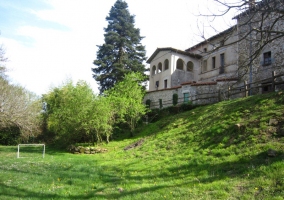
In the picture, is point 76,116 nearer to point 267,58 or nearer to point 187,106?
point 187,106

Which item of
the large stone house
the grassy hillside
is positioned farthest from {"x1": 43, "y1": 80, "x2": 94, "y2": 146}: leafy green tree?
the large stone house

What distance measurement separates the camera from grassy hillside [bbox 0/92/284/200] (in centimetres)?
556

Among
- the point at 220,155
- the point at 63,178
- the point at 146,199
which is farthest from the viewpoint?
the point at 220,155

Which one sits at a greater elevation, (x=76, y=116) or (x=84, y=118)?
(x=76, y=116)

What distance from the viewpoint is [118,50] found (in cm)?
3412

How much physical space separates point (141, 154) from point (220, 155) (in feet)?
15.5

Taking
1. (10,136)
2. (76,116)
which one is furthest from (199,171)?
(10,136)

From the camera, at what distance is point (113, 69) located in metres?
32.3

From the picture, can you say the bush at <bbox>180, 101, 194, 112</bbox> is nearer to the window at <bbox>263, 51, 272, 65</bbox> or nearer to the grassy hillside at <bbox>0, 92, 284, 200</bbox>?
the window at <bbox>263, 51, 272, 65</bbox>

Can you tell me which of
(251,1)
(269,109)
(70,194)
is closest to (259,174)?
(251,1)

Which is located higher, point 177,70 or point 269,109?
point 177,70

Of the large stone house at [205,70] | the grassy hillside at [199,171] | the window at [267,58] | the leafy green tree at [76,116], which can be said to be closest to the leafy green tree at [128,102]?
the leafy green tree at [76,116]

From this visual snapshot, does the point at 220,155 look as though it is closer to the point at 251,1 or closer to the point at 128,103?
the point at 251,1

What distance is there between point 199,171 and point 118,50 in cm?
2908
